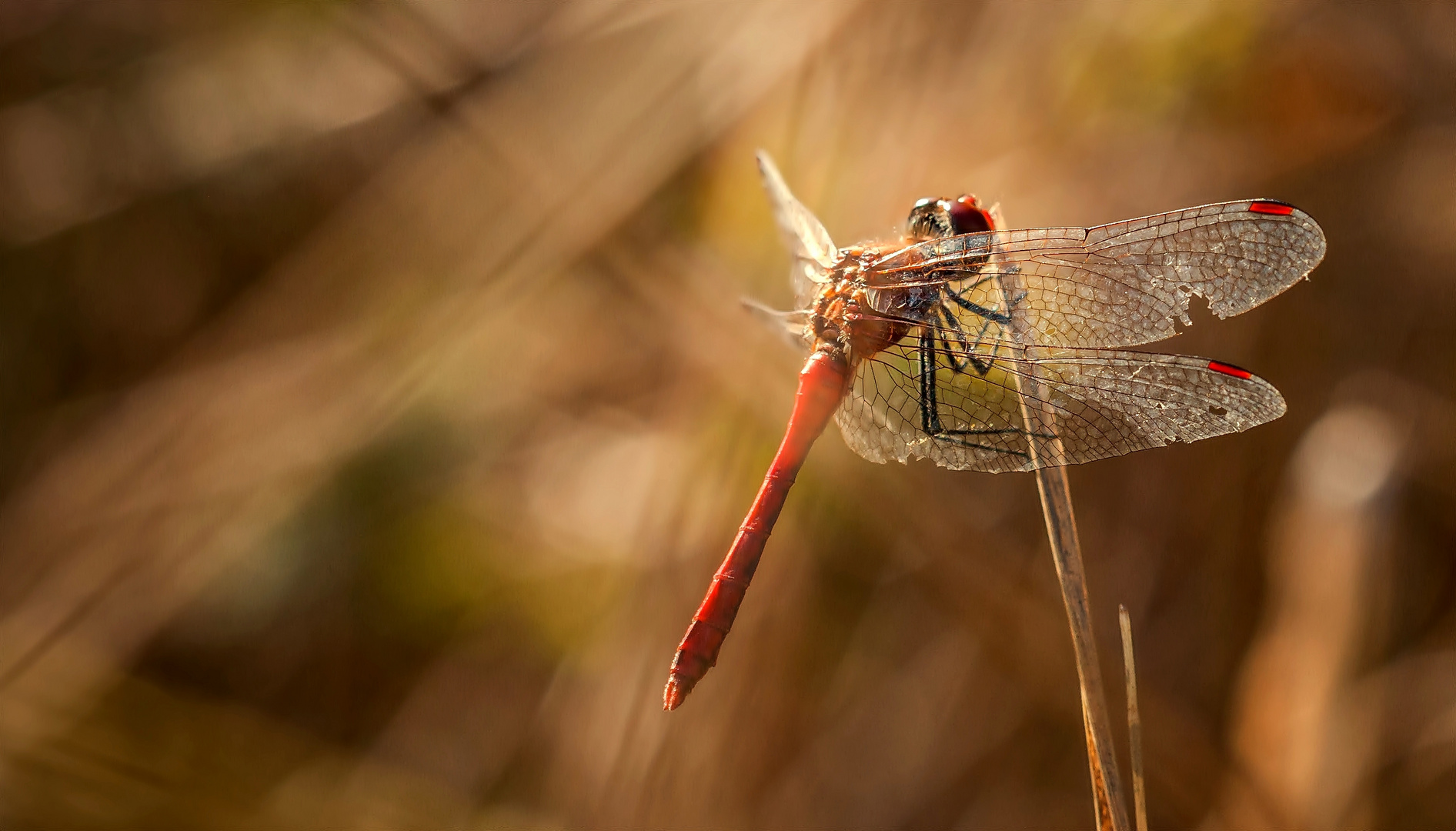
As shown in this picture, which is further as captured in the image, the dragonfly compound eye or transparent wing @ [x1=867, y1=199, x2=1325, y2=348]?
the dragonfly compound eye

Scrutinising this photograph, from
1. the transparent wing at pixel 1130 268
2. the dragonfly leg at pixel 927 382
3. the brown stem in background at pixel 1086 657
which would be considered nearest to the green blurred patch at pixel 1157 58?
the transparent wing at pixel 1130 268

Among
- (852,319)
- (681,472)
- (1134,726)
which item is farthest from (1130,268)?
(681,472)

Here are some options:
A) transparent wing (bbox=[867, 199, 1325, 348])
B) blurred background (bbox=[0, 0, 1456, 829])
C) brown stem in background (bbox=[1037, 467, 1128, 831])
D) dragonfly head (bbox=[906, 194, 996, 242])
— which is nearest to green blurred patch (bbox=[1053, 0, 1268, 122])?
blurred background (bbox=[0, 0, 1456, 829])

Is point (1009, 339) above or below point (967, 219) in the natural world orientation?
below

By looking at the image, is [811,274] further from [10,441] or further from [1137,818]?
[10,441]

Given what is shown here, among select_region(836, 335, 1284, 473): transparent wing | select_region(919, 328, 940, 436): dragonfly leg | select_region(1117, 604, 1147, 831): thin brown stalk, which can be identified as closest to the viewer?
select_region(1117, 604, 1147, 831): thin brown stalk

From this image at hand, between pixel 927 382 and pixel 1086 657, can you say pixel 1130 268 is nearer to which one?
pixel 927 382

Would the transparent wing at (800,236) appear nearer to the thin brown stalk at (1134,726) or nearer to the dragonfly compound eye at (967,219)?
the dragonfly compound eye at (967,219)

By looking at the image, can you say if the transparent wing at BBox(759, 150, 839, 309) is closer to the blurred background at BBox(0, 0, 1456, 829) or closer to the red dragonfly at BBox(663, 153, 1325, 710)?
the red dragonfly at BBox(663, 153, 1325, 710)
